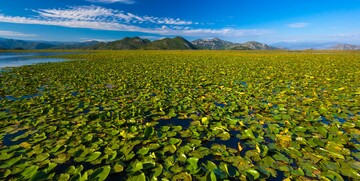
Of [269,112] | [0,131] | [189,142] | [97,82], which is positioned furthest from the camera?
[97,82]

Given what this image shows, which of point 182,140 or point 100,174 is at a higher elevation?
point 100,174

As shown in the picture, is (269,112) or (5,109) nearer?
(269,112)

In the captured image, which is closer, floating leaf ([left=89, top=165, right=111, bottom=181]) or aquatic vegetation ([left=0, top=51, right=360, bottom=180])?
floating leaf ([left=89, top=165, right=111, bottom=181])

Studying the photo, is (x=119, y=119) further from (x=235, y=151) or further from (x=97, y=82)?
(x=97, y=82)

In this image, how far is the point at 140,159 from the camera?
11.8 feet

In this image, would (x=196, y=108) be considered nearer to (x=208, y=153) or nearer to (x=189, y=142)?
(x=189, y=142)

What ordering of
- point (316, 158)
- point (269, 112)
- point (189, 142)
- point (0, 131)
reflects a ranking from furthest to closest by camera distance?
1. point (269, 112)
2. point (0, 131)
3. point (189, 142)
4. point (316, 158)

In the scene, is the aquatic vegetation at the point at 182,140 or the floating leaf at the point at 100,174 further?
the aquatic vegetation at the point at 182,140

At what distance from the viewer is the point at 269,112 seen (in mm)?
6133

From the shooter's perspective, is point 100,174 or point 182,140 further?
point 182,140

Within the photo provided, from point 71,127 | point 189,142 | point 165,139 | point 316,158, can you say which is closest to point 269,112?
point 316,158

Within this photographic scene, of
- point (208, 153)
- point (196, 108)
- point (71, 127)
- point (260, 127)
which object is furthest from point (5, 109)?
point (260, 127)

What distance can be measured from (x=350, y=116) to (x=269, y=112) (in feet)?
7.05

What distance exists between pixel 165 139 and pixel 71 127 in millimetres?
2530
